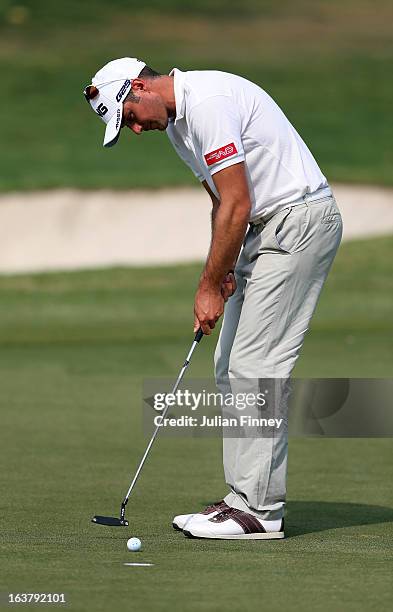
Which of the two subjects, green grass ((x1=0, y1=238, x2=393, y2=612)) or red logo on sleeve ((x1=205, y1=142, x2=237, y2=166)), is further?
red logo on sleeve ((x1=205, y1=142, x2=237, y2=166))

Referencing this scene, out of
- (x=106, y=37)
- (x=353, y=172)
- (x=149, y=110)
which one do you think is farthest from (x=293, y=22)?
(x=149, y=110)

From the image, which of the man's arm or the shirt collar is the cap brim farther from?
the man's arm

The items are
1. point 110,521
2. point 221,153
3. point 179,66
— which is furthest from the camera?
point 179,66

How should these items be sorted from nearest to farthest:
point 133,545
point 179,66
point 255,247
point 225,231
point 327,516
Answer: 1. point 133,545
2. point 225,231
3. point 255,247
4. point 327,516
5. point 179,66

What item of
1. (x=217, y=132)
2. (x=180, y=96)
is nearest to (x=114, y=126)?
(x=180, y=96)

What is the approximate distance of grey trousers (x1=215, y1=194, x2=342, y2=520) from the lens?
623 cm

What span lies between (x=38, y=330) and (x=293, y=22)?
25811 millimetres

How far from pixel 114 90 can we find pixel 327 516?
2.20m

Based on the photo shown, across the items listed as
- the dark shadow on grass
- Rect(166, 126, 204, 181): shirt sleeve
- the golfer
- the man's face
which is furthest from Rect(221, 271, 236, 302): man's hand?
the dark shadow on grass

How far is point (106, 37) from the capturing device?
3675 centimetres

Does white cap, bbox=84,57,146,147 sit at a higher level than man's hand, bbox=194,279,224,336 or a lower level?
higher

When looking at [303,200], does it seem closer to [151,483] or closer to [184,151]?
[184,151]

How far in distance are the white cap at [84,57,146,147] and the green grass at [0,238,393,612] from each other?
68.8 inches

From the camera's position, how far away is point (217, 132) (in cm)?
591
